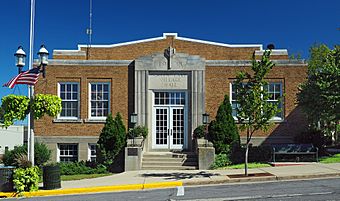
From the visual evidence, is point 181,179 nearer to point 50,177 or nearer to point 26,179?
point 50,177

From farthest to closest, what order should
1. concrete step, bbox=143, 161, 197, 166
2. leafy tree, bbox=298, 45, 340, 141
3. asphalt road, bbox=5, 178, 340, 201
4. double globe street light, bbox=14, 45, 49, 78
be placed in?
concrete step, bbox=143, 161, 197, 166, leafy tree, bbox=298, 45, 340, 141, double globe street light, bbox=14, 45, 49, 78, asphalt road, bbox=5, 178, 340, 201

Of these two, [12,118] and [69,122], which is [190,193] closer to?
[12,118]

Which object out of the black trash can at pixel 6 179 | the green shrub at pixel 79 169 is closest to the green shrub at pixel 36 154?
the green shrub at pixel 79 169

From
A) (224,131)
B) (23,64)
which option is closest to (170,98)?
(224,131)

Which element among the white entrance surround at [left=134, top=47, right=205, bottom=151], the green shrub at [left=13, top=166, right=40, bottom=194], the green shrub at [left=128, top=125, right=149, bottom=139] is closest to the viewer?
the green shrub at [left=13, top=166, right=40, bottom=194]

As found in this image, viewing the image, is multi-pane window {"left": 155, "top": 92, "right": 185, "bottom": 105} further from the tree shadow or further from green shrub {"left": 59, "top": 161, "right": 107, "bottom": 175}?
the tree shadow

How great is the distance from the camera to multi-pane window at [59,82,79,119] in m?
22.6

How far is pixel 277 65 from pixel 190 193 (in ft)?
41.4

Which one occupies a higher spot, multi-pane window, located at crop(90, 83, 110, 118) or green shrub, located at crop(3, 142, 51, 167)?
multi-pane window, located at crop(90, 83, 110, 118)

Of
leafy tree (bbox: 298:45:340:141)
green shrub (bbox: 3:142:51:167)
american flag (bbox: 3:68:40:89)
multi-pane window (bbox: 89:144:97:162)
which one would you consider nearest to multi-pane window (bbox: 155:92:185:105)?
multi-pane window (bbox: 89:144:97:162)

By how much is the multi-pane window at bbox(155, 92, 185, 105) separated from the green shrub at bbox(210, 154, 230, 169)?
4.27 m

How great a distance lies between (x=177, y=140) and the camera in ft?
71.9

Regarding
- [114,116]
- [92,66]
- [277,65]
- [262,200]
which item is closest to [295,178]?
[262,200]

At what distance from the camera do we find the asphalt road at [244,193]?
1076 centimetres
